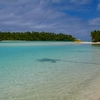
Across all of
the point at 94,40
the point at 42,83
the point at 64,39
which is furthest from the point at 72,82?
the point at 64,39

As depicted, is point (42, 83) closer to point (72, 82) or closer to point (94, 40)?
point (72, 82)

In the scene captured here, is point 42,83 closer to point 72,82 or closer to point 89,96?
point 72,82

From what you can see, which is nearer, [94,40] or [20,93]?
[20,93]

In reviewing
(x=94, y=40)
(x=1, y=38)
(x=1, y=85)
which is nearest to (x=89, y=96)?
(x=1, y=85)

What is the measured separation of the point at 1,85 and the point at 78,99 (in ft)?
→ 7.82

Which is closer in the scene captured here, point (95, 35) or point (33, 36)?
point (95, 35)

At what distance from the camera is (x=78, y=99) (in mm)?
4234

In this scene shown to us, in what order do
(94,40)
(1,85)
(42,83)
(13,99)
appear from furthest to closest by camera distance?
(94,40) → (42,83) → (1,85) → (13,99)

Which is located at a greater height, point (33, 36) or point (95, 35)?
point (33, 36)

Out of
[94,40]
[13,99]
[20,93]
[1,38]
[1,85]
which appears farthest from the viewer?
[1,38]

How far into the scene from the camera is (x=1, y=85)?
17.6ft

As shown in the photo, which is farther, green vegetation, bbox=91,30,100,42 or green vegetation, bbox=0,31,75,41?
green vegetation, bbox=0,31,75,41

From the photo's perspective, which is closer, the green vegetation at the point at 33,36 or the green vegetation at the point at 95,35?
the green vegetation at the point at 95,35

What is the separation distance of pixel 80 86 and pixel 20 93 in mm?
1818
